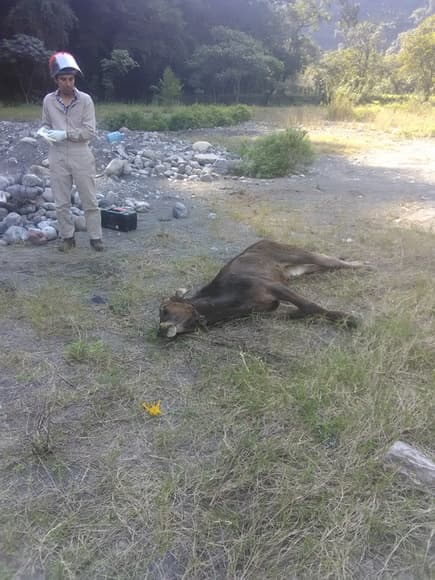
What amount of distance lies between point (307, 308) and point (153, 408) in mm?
1412

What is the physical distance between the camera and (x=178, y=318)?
3396mm

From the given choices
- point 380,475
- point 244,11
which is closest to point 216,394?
point 380,475

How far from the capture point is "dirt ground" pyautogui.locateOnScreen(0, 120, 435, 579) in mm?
3430

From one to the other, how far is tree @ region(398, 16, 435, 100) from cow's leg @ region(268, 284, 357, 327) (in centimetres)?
2266

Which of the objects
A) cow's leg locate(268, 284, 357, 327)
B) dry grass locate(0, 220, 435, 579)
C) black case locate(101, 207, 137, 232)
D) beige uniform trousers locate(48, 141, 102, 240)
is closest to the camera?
dry grass locate(0, 220, 435, 579)

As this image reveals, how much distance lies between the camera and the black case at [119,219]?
5.91 metres

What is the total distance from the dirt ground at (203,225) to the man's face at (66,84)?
150 cm

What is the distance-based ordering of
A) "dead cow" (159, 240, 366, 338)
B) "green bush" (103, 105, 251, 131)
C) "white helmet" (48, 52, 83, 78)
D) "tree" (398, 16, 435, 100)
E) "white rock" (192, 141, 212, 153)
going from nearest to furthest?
"dead cow" (159, 240, 366, 338), "white helmet" (48, 52, 83, 78), "white rock" (192, 141, 212, 153), "green bush" (103, 105, 251, 131), "tree" (398, 16, 435, 100)

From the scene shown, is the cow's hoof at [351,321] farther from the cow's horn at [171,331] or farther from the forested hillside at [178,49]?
the forested hillside at [178,49]

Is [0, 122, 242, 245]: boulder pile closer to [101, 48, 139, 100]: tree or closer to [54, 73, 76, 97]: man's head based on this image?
[54, 73, 76, 97]: man's head

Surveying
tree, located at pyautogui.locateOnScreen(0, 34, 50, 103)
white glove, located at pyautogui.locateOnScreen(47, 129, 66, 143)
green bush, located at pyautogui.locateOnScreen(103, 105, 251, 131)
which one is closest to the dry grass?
white glove, located at pyautogui.locateOnScreen(47, 129, 66, 143)

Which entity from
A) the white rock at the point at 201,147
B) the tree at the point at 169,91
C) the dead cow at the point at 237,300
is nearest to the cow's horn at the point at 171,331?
the dead cow at the point at 237,300

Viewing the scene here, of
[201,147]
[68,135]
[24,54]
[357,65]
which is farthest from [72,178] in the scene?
[357,65]

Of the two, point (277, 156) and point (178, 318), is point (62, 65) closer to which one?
point (178, 318)
